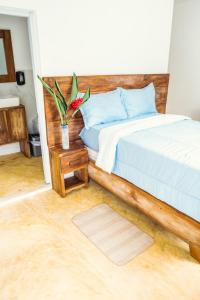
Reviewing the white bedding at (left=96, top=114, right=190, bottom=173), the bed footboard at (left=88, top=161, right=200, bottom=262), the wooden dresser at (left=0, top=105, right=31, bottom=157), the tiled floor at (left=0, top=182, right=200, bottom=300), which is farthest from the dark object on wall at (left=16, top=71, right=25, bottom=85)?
the tiled floor at (left=0, top=182, right=200, bottom=300)

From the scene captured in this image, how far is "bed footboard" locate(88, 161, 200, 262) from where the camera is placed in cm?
164

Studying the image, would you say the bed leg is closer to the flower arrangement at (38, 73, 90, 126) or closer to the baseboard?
the flower arrangement at (38, 73, 90, 126)

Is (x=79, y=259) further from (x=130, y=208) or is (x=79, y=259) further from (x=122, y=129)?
(x=122, y=129)

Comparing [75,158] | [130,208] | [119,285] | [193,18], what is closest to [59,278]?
[119,285]

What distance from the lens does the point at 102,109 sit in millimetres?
2584

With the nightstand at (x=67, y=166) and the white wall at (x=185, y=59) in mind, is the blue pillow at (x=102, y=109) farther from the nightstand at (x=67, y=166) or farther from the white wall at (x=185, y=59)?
the white wall at (x=185, y=59)

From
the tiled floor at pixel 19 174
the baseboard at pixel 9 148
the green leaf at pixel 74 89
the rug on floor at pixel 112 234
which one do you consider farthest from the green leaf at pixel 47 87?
the baseboard at pixel 9 148

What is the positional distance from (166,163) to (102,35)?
1.86 m

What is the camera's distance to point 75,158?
2.46m

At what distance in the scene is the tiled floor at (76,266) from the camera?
1.47 m

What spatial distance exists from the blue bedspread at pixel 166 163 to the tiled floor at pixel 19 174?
102cm

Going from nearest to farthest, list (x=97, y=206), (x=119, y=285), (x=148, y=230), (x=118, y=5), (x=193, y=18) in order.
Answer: (x=119, y=285)
(x=148, y=230)
(x=97, y=206)
(x=118, y=5)
(x=193, y=18)

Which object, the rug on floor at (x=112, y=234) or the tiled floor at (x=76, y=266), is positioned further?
the rug on floor at (x=112, y=234)

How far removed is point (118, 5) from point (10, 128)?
7.20 ft
